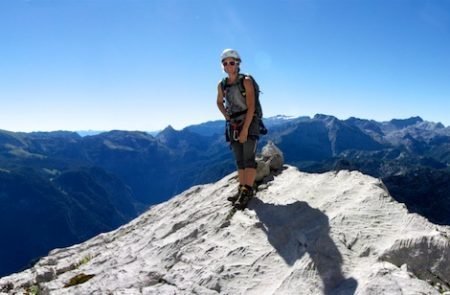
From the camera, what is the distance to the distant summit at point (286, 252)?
8.71 meters

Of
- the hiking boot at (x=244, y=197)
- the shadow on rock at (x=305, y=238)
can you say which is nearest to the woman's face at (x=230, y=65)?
the hiking boot at (x=244, y=197)

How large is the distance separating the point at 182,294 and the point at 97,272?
13.4ft

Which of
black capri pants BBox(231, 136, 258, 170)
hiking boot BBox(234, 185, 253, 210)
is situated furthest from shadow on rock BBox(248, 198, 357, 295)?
black capri pants BBox(231, 136, 258, 170)

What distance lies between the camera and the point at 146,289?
9945 mm

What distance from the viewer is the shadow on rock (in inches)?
340

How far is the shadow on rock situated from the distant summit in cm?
3

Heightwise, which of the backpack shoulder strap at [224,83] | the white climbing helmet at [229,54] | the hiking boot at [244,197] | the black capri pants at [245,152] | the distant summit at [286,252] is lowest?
the distant summit at [286,252]

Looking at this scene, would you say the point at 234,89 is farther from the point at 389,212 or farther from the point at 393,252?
the point at 393,252

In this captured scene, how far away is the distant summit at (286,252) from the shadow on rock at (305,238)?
3 centimetres

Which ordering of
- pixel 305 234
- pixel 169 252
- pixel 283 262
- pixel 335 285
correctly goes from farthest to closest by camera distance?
pixel 169 252 < pixel 305 234 < pixel 283 262 < pixel 335 285

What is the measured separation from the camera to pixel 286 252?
1024 centimetres

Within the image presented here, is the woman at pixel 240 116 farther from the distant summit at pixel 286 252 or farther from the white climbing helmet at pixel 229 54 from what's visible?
the distant summit at pixel 286 252

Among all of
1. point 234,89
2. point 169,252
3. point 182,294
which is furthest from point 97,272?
point 234,89

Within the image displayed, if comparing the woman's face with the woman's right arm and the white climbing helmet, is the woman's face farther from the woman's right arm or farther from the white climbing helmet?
the woman's right arm
